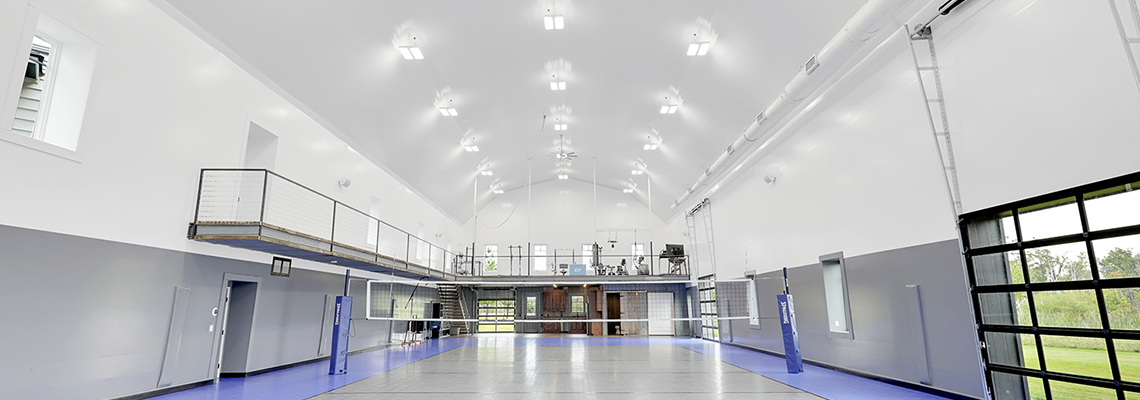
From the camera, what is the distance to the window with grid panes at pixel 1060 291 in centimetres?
429

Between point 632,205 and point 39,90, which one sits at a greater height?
point 632,205

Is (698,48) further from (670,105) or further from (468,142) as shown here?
(468,142)

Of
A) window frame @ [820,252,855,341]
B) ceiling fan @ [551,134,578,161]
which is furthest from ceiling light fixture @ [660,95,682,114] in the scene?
window frame @ [820,252,855,341]

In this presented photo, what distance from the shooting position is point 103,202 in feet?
20.4

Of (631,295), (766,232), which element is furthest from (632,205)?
(766,232)

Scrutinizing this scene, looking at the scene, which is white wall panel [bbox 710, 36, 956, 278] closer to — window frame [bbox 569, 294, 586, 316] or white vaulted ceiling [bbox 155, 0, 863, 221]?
white vaulted ceiling [bbox 155, 0, 863, 221]

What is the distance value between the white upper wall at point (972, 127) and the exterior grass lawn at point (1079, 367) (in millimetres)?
1516

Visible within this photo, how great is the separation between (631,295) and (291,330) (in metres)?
14.1

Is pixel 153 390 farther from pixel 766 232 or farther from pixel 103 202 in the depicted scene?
pixel 766 232

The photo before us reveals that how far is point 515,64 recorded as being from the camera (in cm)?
1169

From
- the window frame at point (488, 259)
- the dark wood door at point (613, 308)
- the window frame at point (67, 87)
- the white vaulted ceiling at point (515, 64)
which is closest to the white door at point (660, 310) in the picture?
the dark wood door at point (613, 308)

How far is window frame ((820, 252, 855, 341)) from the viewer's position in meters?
8.65

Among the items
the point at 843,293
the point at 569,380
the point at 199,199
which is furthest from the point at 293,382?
the point at 843,293

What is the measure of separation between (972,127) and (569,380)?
635 cm
